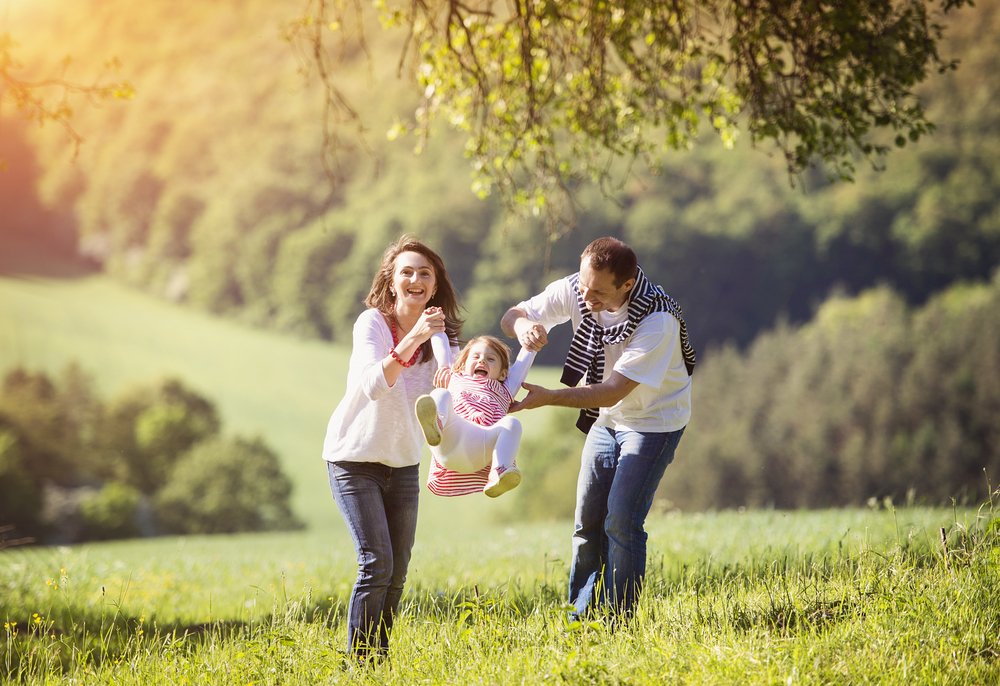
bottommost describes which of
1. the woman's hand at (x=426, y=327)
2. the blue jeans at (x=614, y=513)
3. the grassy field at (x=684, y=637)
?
the grassy field at (x=684, y=637)

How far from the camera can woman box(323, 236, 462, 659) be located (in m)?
4.59

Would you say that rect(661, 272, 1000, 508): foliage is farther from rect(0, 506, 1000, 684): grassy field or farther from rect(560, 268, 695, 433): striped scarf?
rect(560, 268, 695, 433): striped scarf

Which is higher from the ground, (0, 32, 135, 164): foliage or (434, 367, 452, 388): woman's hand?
(0, 32, 135, 164): foliage

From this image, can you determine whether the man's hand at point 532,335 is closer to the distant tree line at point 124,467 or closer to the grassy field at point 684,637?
the grassy field at point 684,637

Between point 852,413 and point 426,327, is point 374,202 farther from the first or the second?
point 426,327

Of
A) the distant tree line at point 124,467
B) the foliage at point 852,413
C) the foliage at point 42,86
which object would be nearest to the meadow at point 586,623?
the foliage at point 42,86

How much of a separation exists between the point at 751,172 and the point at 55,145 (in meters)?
68.5

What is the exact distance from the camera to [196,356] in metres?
82.3

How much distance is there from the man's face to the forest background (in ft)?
71.6

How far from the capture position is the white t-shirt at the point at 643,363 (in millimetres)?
4844

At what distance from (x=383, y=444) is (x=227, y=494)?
54193mm

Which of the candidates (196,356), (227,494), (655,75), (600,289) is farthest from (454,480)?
(196,356)

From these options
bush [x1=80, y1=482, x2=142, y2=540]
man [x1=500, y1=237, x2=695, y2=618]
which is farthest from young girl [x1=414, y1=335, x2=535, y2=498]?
bush [x1=80, y1=482, x2=142, y2=540]

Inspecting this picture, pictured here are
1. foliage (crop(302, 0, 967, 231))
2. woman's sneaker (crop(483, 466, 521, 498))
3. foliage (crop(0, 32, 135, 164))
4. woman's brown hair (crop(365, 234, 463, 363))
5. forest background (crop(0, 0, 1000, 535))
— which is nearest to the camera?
woman's sneaker (crop(483, 466, 521, 498))
